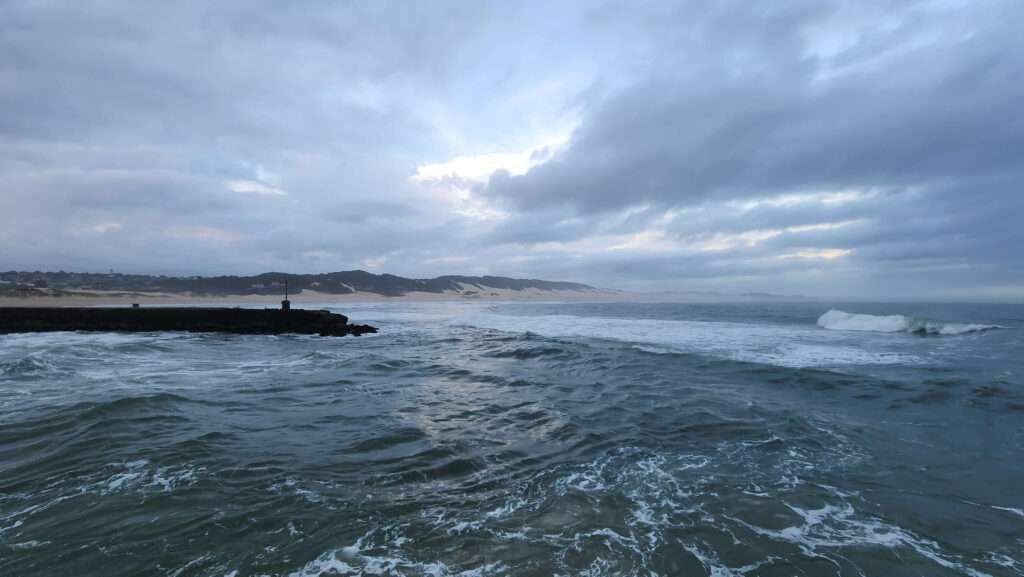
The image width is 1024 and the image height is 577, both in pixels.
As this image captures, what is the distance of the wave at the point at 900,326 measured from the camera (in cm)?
2794

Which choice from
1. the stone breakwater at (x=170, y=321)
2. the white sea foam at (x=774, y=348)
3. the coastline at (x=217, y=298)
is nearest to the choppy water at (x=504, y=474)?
the white sea foam at (x=774, y=348)

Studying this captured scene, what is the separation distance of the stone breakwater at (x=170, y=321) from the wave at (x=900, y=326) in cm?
3217

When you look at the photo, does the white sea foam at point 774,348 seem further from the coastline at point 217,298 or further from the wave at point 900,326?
the coastline at point 217,298

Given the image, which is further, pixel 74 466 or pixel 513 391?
pixel 513 391

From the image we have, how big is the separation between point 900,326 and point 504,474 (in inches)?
1392

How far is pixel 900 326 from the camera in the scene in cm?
3011

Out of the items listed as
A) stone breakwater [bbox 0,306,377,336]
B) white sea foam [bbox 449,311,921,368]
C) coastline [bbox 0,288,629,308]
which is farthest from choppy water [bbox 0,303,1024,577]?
coastline [bbox 0,288,629,308]

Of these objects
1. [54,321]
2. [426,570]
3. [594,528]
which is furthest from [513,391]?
[54,321]

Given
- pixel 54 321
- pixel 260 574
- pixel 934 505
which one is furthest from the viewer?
pixel 54 321

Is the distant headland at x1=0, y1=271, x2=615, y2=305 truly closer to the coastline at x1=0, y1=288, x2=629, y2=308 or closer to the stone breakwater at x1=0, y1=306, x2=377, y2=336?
the coastline at x1=0, y1=288, x2=629, y2=308

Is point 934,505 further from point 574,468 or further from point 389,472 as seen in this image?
point 389,472

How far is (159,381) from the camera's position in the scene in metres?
11.2

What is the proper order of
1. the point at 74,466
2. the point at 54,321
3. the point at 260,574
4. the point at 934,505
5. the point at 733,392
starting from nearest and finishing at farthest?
the point at 260,574 → the point at 934,505 → the point at 74,466 → the point at 733,392 → the point at 54,321

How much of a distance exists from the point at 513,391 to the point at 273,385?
5.89 m
